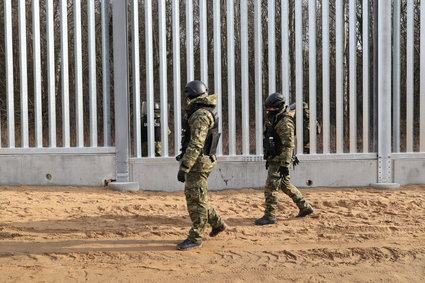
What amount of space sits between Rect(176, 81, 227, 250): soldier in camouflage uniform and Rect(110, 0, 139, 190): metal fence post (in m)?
4.40

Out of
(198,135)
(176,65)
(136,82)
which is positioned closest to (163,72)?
(176,65)

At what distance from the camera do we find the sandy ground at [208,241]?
4854mm

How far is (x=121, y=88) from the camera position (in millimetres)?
10047

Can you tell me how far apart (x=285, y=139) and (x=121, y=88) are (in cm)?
456

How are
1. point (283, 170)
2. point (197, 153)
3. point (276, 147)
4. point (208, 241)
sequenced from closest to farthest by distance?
point (197, 153)
point (208, 241)
point (283, 170)
point (276, 147)

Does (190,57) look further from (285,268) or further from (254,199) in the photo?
(285,268)

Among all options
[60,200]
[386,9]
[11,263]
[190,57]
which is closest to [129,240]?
[11,263]

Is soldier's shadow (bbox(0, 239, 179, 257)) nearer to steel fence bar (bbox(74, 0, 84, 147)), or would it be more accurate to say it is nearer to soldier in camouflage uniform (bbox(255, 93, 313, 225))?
soldier in camouflage uniform (bbox(255, 93, 313, 225))

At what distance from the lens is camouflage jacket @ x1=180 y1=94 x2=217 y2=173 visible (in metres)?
5.50

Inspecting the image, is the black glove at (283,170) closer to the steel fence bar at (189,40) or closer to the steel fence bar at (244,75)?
the steel fence bar at (244,75)

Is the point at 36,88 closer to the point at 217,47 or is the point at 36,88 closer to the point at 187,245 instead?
the point at 217,47

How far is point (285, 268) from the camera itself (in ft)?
16.5

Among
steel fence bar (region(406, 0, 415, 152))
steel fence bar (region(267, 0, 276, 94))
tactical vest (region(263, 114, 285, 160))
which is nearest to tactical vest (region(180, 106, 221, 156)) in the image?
tactical vest (region(263, 114, 285, 160))

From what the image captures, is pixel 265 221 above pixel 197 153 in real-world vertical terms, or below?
below
